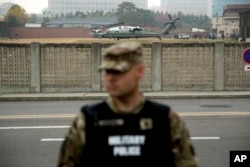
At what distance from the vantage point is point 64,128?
1148 cm

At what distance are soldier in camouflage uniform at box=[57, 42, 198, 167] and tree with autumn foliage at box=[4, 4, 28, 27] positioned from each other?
251 feet

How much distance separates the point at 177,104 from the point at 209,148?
24.6 ft

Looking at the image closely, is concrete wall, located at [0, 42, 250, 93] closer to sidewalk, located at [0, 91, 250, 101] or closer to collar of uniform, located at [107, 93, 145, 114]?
sidewalk, located at [0, 91, 250, 101]

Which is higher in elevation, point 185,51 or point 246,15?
point 246,15

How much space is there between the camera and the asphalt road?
8.31 m

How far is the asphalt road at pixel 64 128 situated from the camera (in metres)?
8.31

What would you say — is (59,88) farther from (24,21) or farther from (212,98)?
(24,21)

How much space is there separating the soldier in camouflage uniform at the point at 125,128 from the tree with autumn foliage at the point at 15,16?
76492mm

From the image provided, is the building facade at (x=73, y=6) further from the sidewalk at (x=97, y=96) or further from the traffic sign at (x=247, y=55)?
the traffic sign at (x=247, y=55)

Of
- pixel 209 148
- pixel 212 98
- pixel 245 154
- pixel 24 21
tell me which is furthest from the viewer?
pixel 24 21

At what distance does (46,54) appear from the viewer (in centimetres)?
1989

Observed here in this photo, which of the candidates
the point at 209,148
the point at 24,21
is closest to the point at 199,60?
the point at 209,148

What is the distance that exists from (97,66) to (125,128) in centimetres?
1717

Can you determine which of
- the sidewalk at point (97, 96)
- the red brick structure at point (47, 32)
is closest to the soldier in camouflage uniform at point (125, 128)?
the sidewalk at point (97, 96)
